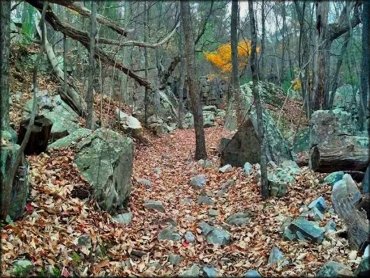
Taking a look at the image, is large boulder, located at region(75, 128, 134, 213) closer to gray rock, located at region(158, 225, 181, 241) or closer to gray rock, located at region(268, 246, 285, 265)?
gray rock, located at region(158, 225, 181, 241)

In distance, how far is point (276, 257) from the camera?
4859mm

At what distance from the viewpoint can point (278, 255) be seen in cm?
489

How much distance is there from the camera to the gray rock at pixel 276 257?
4.80 metres

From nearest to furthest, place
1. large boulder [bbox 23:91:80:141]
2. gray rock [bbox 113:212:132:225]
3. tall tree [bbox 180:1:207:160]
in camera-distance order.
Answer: gray rock [bbox 113:212:132:225]
large boulder [bbox 23:91:80:141]
tall tree [bbox 180:1:207:160]

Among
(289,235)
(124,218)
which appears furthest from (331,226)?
(124,218)

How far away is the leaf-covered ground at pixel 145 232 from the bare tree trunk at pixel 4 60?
1.21 meters

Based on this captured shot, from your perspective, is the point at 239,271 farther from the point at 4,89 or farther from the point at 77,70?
the point at 77,70

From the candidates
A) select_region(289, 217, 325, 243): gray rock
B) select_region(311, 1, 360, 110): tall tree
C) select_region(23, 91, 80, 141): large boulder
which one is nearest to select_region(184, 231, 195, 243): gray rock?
select_region(289, 217, 325, 243): gray rock

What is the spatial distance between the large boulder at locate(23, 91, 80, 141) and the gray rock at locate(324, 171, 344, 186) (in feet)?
17.0

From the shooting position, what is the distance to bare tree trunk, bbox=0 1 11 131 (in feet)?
14.1

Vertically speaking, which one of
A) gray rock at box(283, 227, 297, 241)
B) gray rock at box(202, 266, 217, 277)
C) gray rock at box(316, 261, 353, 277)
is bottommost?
gray rock at box(202, 266, 217, 277)

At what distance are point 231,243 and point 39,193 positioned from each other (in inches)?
104

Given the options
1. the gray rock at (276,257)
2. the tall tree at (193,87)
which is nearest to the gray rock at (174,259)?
the gray rock at (276,257)

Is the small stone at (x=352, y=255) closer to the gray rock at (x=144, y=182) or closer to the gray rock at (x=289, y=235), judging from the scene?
the gray rock at (x=289, y=235)
